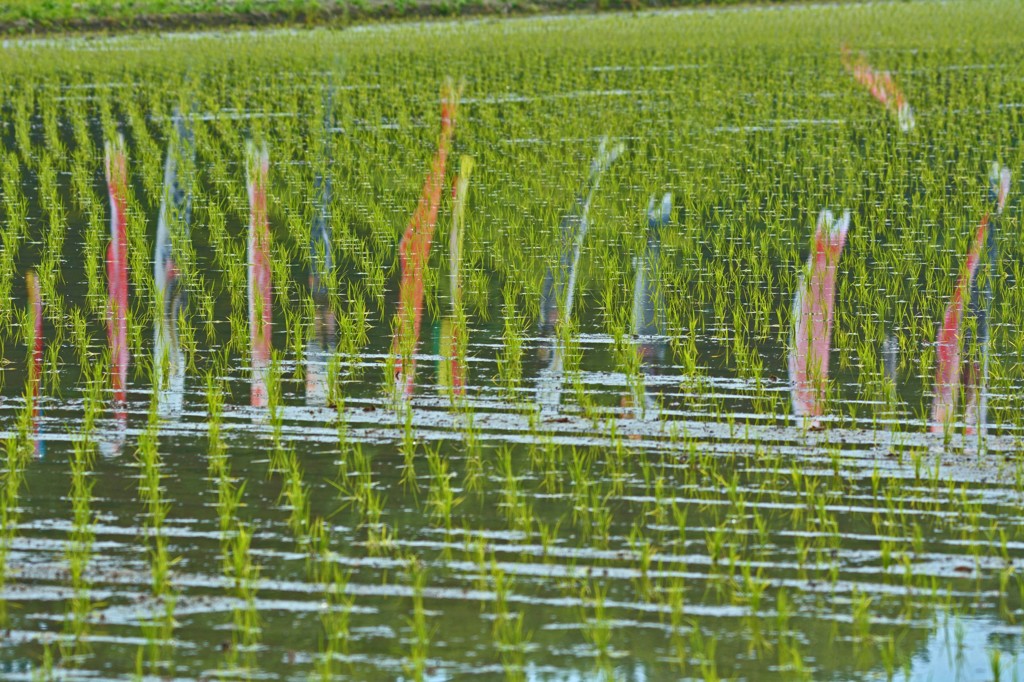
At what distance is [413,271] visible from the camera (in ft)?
23.0

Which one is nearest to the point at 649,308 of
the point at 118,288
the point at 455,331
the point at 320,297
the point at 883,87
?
the point at 455,331

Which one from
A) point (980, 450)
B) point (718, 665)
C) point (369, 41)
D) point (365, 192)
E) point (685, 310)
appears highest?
point (369, 41)

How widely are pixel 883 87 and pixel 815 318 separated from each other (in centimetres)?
870

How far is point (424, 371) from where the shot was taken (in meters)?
5.44

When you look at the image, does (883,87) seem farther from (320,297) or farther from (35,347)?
(35,347)

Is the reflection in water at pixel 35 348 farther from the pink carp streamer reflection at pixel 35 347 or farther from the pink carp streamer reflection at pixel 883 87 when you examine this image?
the pink carp streamer reflection at pixel 883 87

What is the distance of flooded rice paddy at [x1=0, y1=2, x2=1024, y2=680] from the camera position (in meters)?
3.34

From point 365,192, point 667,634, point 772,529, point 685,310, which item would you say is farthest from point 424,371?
point 365,192

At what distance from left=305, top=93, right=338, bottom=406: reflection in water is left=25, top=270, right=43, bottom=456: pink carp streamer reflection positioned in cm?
84

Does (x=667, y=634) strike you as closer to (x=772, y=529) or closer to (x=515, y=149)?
(x=772, y=529)

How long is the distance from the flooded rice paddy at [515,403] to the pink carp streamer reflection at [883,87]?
0.45 meters

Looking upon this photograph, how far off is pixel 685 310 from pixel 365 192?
126 inches

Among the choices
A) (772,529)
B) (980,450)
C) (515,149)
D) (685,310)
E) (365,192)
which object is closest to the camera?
(772,529)

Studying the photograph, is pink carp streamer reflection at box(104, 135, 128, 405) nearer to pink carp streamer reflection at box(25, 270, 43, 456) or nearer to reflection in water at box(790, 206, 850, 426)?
pink carp streamer reflection at box(25, 270, 43, 456)
